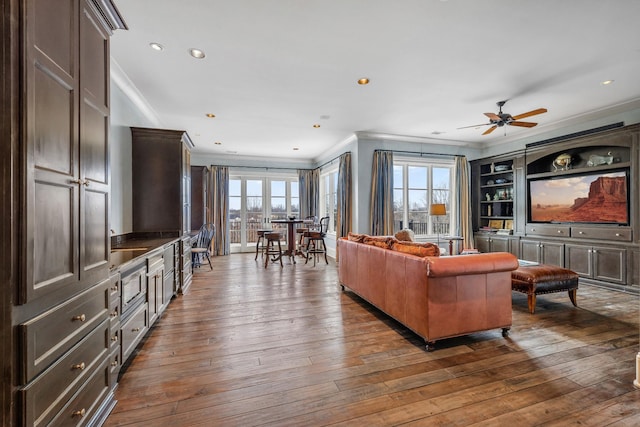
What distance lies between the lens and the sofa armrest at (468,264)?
7.61 ft

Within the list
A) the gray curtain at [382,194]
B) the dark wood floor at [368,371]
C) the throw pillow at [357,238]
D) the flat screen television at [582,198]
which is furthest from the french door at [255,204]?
the flat screen television at [582,198]

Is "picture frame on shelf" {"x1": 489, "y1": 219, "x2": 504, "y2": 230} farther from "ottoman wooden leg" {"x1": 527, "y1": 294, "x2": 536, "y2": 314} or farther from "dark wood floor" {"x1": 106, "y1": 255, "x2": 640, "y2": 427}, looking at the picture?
"ottoman wooden leg" {"x1": 527, "y1": 294, "x2": 536, "y2": 314}

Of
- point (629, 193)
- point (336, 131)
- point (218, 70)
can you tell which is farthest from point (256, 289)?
point (629, 193)

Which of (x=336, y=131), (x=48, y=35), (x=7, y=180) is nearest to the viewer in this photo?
(x=7, y=180)

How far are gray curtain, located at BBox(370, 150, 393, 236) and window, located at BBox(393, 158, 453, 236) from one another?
405mm

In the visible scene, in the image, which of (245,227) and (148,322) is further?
(245,227)

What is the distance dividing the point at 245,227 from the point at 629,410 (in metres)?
7.74

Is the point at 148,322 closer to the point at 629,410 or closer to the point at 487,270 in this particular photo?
the point at 487,270

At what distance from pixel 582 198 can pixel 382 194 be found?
337cm

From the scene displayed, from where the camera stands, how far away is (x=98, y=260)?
160cm

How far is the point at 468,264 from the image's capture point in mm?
2426

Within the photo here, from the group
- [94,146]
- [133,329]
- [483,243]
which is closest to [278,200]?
[483,243]

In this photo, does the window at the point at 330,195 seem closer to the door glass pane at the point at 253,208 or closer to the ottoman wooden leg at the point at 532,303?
the door glass pane at the point at 253,208

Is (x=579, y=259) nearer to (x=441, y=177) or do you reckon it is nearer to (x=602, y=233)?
(x=602, y=233)
